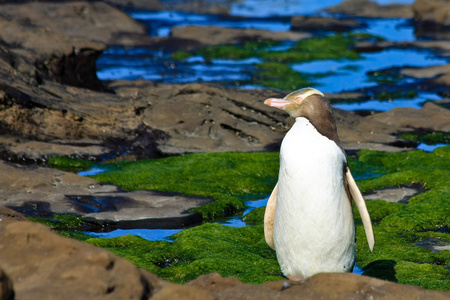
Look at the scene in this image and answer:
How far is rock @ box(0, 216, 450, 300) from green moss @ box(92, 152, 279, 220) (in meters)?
5.70

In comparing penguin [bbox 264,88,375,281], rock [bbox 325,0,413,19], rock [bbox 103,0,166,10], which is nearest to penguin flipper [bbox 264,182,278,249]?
penguin [bbox 264,88,375,281]

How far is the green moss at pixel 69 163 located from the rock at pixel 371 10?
98.6ft

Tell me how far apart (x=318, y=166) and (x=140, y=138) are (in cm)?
908

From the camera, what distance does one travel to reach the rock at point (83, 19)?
3025 centimetres

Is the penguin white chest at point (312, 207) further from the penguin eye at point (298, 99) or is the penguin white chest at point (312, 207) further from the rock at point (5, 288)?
the rock at point (5, 288)

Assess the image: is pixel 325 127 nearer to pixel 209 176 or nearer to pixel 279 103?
pixel 279 103

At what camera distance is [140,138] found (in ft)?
51.0

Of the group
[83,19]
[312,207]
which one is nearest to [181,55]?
[83,19]

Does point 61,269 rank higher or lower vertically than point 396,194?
higher

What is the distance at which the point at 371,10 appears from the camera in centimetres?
4194

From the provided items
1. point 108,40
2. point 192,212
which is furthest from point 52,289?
point 108,40

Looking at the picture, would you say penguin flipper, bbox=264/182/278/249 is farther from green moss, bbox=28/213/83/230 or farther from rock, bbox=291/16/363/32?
rock, bbox=291/16/363/32

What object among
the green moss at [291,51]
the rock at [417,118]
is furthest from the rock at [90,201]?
the green moss at [291,51]

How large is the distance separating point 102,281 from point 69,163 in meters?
9.42
